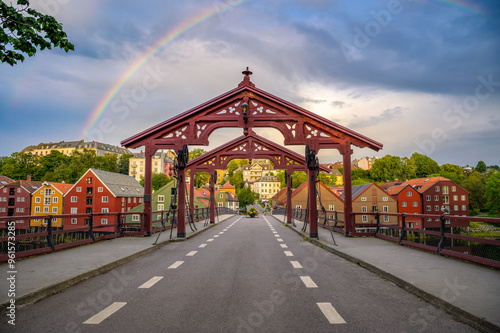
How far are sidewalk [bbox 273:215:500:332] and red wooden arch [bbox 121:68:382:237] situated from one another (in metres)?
6.21

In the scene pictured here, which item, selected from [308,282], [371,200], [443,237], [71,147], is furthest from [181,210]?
[71,147]

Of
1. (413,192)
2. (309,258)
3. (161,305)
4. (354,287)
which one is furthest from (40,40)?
(413,192)

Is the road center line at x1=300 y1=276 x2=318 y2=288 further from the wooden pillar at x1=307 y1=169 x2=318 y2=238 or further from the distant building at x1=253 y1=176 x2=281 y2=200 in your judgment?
the distant building at x1=253 y1=176 x2=281 y2=200

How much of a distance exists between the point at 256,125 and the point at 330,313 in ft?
36.7

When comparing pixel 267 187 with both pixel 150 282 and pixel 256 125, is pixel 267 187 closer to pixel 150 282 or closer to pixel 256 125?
pixel 256 125

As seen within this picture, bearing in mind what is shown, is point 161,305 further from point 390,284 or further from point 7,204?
point 7,204

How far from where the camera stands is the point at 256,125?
1500 cm

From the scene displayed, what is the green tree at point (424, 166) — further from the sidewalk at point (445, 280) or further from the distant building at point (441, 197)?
the sidewalk at point (445, 280)

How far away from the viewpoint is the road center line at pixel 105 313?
4203mm

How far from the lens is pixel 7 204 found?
82.2m

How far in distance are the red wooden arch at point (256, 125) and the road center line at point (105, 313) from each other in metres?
10.2

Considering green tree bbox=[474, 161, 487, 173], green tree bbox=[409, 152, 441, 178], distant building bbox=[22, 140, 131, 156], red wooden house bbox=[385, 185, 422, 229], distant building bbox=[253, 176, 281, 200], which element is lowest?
red wooden house bbox=[385, 185, 422, 229]

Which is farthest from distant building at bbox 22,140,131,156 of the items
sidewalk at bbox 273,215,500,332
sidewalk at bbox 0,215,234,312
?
sidewalk at bbox 273,215,500,332

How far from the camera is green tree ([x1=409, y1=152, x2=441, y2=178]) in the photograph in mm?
105062
